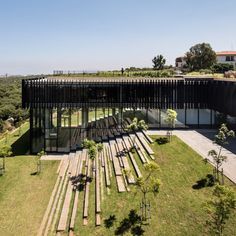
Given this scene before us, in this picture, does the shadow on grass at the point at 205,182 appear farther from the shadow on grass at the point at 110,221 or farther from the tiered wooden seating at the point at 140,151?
the shadow on grass at the point at 110,221

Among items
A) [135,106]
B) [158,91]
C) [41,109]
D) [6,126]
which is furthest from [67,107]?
[6,126]

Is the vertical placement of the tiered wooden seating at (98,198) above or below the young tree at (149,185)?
below

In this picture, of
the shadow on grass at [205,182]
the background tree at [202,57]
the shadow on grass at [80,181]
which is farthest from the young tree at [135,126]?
the background tree at [202,57]

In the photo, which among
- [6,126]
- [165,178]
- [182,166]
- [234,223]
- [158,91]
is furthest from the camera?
[6,126]

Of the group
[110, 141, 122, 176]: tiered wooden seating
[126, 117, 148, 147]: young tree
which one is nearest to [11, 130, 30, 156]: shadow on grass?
[110, 141, 122, 176]: tiered wooden seating

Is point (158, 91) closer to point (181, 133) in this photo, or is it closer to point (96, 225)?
point (181, 133)

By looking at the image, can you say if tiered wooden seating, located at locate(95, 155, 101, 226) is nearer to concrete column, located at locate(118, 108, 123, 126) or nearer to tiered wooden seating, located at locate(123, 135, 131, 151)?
tiered wooden seating, located at locate(123, 135, 131, 151)
